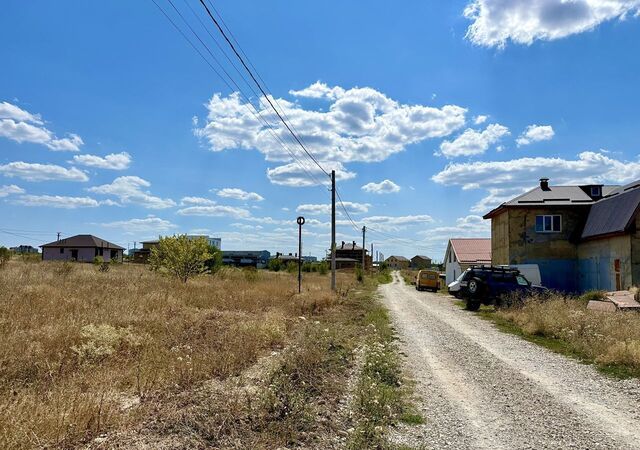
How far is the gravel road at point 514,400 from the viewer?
5461 millimetres

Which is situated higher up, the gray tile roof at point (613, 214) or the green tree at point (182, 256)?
the gray tile roof at point (613, 214)

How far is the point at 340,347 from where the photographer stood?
10.4 meters

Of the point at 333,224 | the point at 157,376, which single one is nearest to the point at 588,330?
the point at 157,376

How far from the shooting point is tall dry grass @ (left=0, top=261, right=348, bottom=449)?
4969 millimetres

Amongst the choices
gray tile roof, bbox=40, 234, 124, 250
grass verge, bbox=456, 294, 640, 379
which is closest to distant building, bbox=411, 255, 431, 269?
gray tile roof, bbox=40, 234, 124, 250

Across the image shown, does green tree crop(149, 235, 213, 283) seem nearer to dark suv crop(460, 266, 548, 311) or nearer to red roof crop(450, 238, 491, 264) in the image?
dark suv crop(460, 266, 548, 311)

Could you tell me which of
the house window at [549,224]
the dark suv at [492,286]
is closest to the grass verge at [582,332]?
the dark suv at [492,286]

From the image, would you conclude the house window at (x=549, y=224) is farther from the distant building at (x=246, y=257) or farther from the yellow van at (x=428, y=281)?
the distant building at (x=246, y=257)

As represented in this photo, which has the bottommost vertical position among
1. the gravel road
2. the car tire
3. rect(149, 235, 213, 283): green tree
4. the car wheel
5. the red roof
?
the gravel road

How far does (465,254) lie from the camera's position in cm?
4684

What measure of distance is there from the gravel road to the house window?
20.5m

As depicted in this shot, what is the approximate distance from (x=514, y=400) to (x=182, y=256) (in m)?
22.9

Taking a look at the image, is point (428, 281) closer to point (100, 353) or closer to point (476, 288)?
point (476, 288)

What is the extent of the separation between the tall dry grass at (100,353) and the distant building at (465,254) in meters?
33.4
